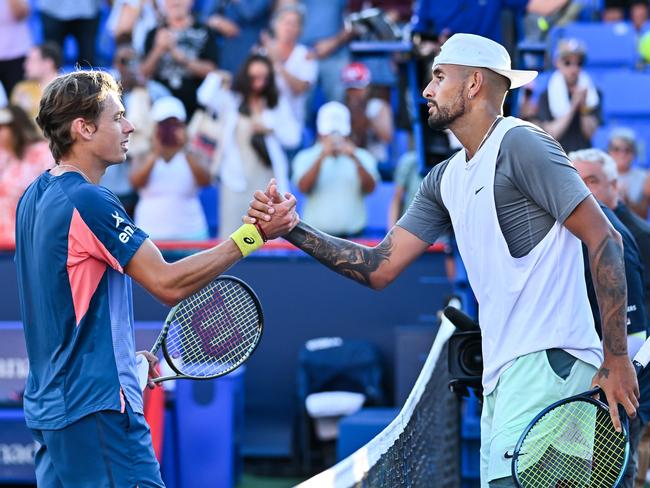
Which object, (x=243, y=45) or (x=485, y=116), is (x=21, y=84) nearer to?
(x=243, y=45)

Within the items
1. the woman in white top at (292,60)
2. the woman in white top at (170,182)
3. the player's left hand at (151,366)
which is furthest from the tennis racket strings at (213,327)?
the woman in white top at (292,60)

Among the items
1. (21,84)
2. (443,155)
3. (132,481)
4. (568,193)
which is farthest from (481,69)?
(21,84)

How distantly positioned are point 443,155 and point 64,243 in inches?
171

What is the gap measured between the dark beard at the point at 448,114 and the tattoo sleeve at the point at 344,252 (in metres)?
0.56

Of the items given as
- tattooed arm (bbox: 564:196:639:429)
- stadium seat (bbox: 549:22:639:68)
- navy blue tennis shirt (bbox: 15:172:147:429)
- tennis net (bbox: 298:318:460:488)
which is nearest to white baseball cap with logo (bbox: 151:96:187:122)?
tennis net (bbox: 298:318:460:488)

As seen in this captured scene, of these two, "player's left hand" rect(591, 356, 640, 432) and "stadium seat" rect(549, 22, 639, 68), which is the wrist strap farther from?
"stadium seat" rect(549, 22, 639, 68)

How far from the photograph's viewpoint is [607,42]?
1238 centimetres

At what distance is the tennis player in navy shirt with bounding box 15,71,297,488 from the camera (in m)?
3.34

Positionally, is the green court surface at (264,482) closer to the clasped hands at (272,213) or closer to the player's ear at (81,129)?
the clasped hands at (272,213)

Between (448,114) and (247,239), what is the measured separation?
79cm

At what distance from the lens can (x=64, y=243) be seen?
3357 millimetres

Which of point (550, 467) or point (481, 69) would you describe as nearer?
point (550, 467)

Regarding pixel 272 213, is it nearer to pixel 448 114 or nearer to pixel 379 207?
pixel 448 114

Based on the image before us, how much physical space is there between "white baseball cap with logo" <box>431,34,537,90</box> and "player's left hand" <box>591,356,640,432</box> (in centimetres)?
100
